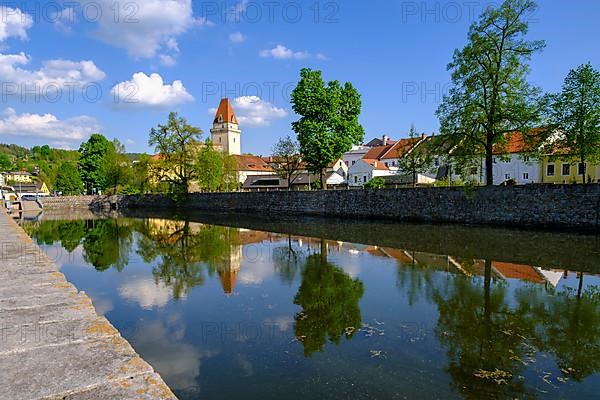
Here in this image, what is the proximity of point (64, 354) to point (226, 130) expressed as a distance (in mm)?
98492

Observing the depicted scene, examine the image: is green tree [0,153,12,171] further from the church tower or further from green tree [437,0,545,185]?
green tree [437,0,545,185]

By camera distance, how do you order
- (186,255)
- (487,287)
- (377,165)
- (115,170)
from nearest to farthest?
1. (487,287)
2. (186,255)
3. (377,165)
4. (115,170)

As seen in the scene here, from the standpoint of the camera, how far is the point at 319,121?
35.9m

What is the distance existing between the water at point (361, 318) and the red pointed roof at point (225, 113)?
86904mm

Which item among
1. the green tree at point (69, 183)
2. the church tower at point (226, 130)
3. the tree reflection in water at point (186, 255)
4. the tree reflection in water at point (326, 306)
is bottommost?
the tree reflection in water at point (186, 255)

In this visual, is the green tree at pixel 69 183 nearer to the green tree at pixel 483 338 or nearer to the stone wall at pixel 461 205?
the stone wall at pixel 461 205

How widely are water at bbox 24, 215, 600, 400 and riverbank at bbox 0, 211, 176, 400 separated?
161 centimetres

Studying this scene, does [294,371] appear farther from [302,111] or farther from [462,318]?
[302,111]

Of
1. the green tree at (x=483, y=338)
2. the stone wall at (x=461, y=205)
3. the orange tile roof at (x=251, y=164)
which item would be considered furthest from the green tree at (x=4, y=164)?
the green tree at (x=483, y=338)

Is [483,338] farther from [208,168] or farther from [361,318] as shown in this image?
[208,168]

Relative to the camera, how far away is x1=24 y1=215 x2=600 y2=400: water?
520cm

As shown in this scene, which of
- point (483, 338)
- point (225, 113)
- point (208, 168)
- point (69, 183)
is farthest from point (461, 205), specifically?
point (225, 113)

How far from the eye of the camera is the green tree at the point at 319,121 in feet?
115

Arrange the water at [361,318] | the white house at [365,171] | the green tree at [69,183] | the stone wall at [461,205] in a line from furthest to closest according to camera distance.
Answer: the green tree at [69,183] < the white house at [365,171] < the stone wall at [461,205] < the water at [361,318]
